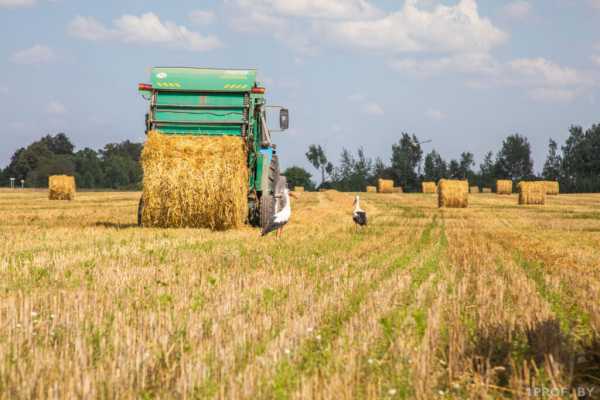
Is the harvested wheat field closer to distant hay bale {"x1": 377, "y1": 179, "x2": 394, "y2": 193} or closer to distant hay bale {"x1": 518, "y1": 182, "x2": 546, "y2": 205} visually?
distant hay bale {"x1": 518, "y1": 182, "x2": 546, "y2": 205}

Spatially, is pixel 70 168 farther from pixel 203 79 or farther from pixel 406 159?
pixel 203 79

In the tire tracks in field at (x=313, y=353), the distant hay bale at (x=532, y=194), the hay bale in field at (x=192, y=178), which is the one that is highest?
the hay bale in field at (x=192, y=178)

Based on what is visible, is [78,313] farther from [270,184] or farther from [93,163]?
[93,163]

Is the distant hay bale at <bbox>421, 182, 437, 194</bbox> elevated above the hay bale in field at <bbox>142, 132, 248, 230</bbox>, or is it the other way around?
the hay bale in field at <bbox>142, 132, 248, 230</bbox>

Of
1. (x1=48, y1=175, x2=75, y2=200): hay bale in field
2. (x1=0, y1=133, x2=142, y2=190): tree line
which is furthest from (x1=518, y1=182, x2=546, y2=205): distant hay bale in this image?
(x1=0, y1=133, x2=142, y2=190): tree line

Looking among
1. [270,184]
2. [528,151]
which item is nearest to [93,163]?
[528,151]

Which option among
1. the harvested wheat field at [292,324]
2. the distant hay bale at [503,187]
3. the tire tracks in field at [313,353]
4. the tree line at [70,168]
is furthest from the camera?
the tree line at [70,168]

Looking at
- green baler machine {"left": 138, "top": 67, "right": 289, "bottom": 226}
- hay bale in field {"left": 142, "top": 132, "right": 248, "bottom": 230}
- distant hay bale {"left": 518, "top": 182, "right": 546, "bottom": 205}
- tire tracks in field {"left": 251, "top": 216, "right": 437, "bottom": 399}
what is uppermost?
green baler machine {"left": 138, "top": 67, "right": 289, "bottom": 226}

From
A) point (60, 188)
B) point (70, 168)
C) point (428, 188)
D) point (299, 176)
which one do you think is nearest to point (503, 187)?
point (428, 188)

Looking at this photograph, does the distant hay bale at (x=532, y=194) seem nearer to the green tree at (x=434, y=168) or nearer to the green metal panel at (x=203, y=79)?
the green metal panel at (x=203, y=79)

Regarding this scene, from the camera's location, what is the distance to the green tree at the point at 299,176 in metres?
104

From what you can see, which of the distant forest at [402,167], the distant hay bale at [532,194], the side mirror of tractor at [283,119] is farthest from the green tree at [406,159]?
the side mirror of tractor at [283,119]

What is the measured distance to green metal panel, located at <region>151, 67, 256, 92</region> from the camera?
17344 mm

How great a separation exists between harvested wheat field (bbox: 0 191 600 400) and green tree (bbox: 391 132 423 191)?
100.0 m
